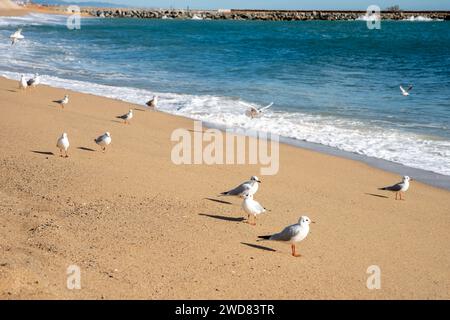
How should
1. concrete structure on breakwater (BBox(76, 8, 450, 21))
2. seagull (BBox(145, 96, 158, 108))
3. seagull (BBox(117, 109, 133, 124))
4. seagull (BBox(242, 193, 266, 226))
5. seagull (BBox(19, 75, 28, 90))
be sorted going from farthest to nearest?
1. concrete structure on breakwater (BBox(76, 8, 450, 21))
2. seagull (BBox(19, 75, 28, 90))
3. seagull (BBox(145, 96, 158, 108))
4. seagull (BBox(117, 109, 133, 124))
5. seagull (BBox(242, 193, 266, 226))

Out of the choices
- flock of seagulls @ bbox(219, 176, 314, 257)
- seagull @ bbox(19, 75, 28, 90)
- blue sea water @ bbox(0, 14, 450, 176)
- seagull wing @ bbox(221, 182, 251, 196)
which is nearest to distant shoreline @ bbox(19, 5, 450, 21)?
blue sea water @ bbox(0, 14, 450, 176)

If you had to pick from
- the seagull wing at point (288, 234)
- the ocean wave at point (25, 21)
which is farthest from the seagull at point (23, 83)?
the ocean wave at point (25, 21)

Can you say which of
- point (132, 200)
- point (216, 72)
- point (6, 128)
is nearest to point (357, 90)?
point (216, 72)

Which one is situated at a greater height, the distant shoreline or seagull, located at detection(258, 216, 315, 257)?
the distant shoreline

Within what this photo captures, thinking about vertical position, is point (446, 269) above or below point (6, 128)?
below

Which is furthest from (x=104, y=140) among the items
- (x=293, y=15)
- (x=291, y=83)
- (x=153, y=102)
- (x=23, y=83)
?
(x=293, y=15)

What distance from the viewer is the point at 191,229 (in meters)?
6.80

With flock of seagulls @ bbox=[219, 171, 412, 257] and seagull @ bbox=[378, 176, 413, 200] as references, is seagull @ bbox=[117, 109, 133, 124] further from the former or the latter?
seagull @ bbox=[378, 176, 413, 200]

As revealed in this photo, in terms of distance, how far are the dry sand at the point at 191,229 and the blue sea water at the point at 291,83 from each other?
329cm

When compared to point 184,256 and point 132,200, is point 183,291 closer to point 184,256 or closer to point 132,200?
point 184,256

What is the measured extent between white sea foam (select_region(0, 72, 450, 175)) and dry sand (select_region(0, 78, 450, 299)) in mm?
1454

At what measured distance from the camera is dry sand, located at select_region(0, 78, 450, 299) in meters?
5.39
